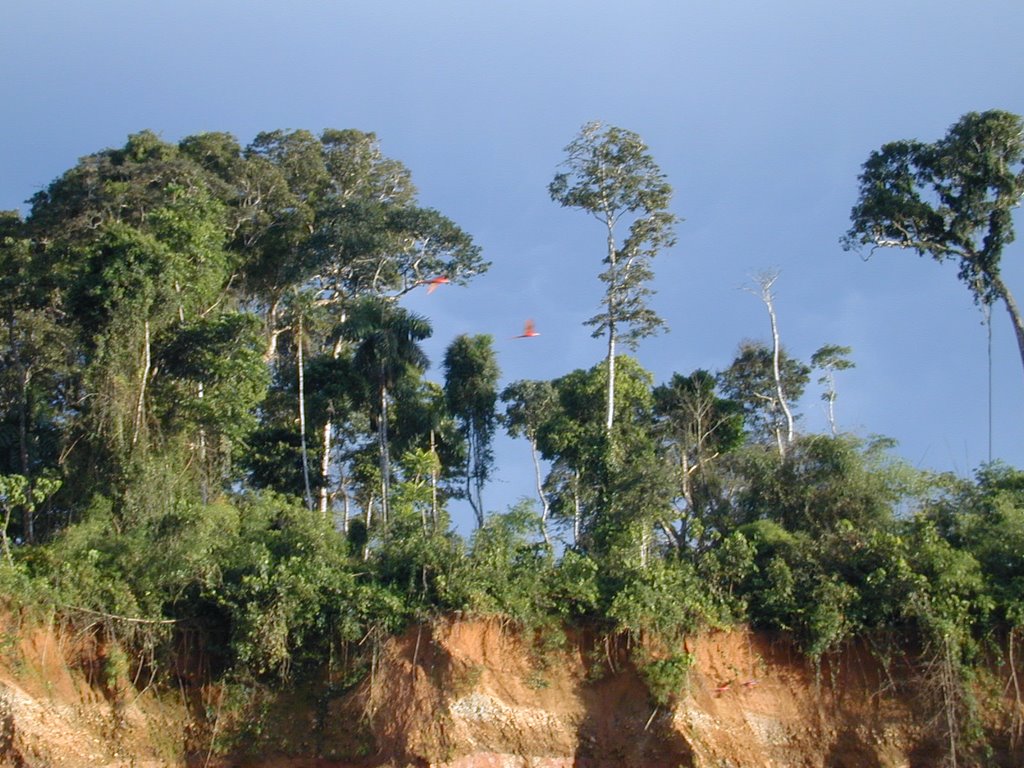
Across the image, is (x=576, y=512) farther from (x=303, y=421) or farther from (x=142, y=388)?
(x=142, y=388)

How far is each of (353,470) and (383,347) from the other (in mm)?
3788

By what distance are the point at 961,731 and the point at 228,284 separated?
67.9 ft

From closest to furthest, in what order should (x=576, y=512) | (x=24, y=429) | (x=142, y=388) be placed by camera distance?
(x=142, y=388)
(x=24, y=429)
(x=576, y=512)

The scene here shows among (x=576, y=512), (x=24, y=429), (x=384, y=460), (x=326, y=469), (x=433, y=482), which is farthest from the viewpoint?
(x=326, y=469)

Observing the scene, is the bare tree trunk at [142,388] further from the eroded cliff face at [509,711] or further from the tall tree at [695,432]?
the tall tree at [695,432]

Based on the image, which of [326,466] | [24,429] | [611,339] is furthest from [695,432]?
[24,429]

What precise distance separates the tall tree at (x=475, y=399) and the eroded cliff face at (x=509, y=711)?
393 inches

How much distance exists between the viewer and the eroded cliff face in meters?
19.7

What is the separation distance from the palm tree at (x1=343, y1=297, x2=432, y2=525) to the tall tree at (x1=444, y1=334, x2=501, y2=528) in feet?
4.68

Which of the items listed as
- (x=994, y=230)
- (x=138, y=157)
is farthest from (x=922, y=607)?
(x=138, y=157)

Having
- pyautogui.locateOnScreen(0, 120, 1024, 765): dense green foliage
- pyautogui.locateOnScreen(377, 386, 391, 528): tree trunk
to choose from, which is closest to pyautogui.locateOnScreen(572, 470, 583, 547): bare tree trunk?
pyautogui.locateOnScreen(0, 120, 1024, 765): dense green foliage

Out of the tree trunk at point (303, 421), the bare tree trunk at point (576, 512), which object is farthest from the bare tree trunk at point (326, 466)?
the bare tree trunk at point (576, 512)

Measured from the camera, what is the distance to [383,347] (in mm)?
29234

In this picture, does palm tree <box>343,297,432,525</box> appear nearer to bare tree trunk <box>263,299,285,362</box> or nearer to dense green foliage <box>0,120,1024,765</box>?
dense green foliage <box>0,120,1024,765</box>
